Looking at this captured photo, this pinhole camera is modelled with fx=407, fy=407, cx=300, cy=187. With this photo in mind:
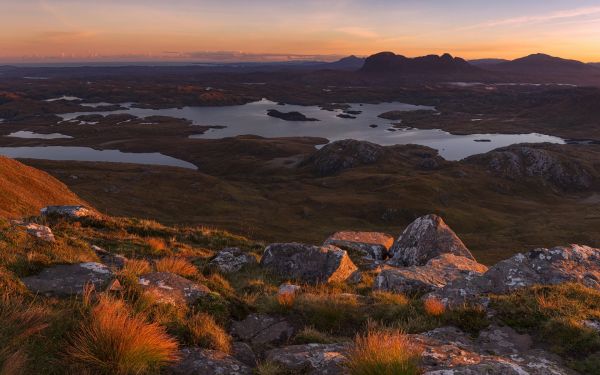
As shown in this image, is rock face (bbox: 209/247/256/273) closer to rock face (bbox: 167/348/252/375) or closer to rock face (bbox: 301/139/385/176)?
rock face (bbox: 167/348/252/375)

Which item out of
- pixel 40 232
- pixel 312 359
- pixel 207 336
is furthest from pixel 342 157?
pixel 312 359

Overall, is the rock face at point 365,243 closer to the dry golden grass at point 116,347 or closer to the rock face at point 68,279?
the rock face at point 68,279

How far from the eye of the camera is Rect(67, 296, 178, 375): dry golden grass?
556 cm

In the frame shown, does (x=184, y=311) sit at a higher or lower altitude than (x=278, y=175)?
higher

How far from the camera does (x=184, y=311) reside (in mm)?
8562

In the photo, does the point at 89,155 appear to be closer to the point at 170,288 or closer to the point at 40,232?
the point at 40,232

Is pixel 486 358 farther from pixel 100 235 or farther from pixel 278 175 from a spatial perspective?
pixel 278 175

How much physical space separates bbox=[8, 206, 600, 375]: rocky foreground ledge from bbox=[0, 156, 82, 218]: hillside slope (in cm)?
2830

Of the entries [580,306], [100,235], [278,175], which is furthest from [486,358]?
[278,175]

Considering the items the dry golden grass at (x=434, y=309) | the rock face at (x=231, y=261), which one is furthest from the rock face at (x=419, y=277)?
the rock face at (x=231, y=261)

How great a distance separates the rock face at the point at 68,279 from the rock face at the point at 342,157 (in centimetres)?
14467

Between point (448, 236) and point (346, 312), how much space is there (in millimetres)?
18549

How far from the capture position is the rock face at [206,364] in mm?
6340

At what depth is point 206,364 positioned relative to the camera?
655 centimetres
